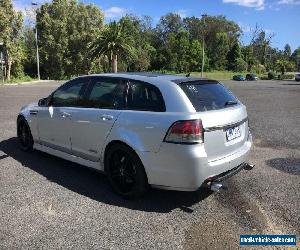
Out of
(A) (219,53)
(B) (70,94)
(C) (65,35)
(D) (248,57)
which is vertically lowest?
(B) (70,94)

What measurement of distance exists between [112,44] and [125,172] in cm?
4844

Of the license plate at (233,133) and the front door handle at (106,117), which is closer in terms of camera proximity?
the license plate at (233,133)

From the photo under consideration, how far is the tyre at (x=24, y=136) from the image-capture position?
734 centimetres

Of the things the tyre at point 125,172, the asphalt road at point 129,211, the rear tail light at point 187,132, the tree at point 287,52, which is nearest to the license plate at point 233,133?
the rear tail light at point 187,132

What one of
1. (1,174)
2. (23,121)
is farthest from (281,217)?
(23,121)

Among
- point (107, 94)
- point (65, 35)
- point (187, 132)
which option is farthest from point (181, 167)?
point (65, 35)

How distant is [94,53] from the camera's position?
53.3 meters

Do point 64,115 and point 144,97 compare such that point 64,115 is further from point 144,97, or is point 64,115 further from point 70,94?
point 144,97

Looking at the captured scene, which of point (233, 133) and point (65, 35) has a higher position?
point (65, 35)

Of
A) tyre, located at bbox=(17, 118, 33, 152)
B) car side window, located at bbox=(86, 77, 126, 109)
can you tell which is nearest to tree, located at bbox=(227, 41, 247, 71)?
tyre, located at bbox=(17, 118, 33, 152)

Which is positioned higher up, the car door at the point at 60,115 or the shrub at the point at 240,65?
the car door at the point at 60,115

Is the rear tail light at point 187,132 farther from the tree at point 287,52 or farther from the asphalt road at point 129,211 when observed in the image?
the tree at point 287,52

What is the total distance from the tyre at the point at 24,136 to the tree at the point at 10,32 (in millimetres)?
38172

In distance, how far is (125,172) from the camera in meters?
5.26
